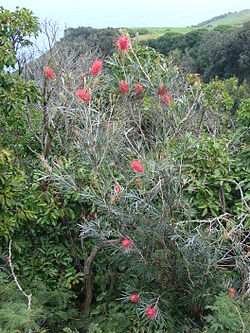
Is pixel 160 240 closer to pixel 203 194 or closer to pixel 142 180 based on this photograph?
pixel 142 180

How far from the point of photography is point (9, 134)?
460 cm

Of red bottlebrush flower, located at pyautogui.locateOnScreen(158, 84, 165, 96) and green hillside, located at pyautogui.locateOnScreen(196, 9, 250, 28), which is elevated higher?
red bottlebrush flower, located at pyautogui.locateOnScreen(158, 84, 165, 96)

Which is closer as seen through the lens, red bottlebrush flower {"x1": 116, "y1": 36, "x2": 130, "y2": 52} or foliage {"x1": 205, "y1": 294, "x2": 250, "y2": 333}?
foliage {"x1": 205, "y1": 294, "x2": 250, "y2": 333}

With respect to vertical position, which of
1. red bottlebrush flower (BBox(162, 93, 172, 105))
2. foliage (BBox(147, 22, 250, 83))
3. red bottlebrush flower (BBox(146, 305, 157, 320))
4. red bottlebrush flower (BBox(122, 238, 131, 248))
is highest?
red bottlebrush flower (BBox(162, 93, 172, 105))

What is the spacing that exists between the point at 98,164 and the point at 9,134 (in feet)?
6.87

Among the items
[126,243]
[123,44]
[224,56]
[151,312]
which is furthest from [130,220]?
[224,56]

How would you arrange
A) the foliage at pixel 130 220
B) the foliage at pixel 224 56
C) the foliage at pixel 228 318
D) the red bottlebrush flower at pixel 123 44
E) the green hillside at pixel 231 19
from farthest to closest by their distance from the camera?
the green hillside at pixel 231 19 → the foliage at pixel 224 56 → the foliage at pixel 130 220 → the red bottlebrush flower at pixel 123 44 → the foliage at pixel 228 318

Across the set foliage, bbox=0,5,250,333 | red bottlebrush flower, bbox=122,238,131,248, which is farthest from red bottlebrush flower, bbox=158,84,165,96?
red bottlebrush flower, bbox=122,238,131,248

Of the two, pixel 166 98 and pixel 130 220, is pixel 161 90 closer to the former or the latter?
pixel 166 98

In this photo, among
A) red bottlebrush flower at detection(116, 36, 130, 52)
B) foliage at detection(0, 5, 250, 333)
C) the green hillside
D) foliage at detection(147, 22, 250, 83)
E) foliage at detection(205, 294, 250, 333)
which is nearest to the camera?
foliage at detection(205, 294, 250, 333)

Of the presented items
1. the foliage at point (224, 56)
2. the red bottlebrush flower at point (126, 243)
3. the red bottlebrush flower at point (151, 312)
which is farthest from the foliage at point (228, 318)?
the foliage at point (224, 56)

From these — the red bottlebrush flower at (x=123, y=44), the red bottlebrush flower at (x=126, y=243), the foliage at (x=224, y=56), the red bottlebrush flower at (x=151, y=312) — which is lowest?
the foliage at (x=224, y=56)

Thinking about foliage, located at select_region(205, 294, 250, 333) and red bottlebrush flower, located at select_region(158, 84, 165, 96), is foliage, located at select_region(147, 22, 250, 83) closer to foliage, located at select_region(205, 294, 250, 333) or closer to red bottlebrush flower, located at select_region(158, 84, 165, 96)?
red bottlebrush flower, located at select_region(158, 84, 165, 96)

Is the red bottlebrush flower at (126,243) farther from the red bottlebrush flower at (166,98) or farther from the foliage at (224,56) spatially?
the foliage at (224,56)
